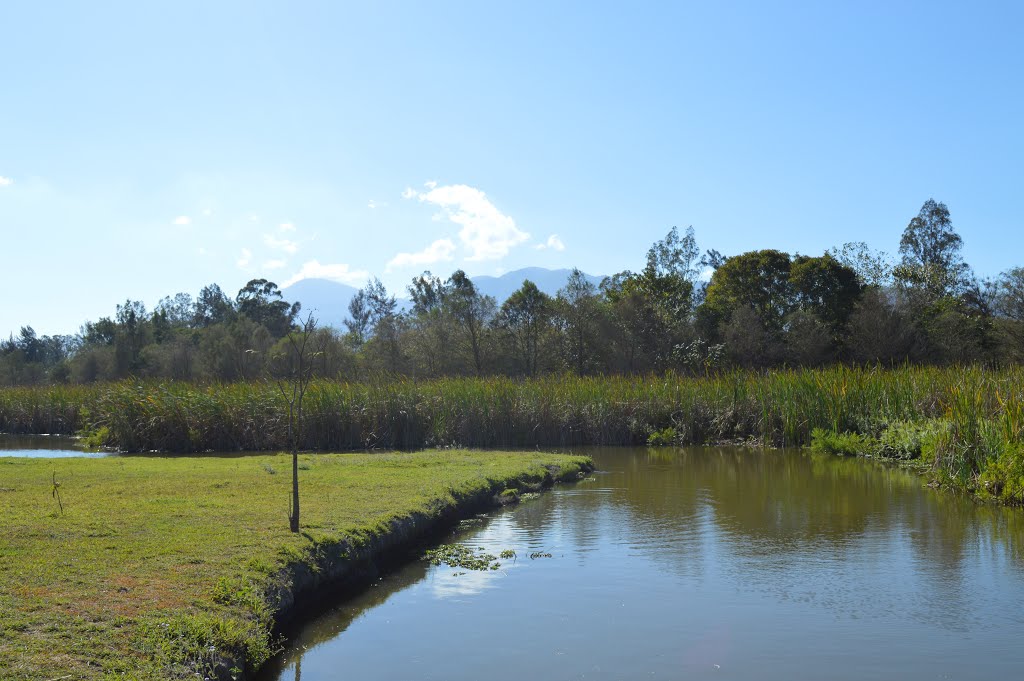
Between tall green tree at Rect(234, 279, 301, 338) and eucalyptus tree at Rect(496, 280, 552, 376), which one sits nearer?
eucalyptus tree at Rect(496, 280, 552, 376)

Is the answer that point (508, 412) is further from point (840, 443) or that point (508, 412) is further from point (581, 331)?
point (581, 331)

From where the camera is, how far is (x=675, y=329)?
44781mm

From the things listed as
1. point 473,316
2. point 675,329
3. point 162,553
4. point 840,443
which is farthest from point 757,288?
point 162,553

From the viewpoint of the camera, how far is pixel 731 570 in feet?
32.9

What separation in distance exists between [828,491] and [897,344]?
2711 centimetres

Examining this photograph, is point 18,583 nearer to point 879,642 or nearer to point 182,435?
point 879,642

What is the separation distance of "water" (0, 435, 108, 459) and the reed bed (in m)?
1.27

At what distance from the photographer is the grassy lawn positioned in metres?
5.90

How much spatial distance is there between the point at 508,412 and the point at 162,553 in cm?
1778

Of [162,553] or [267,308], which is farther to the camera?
[267,308]

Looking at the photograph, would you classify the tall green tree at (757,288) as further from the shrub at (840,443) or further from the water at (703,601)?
the water at (703,601)

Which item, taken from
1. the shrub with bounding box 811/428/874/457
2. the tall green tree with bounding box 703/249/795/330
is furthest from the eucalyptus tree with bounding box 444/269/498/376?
the shrub with bounding box 811/428/874/457

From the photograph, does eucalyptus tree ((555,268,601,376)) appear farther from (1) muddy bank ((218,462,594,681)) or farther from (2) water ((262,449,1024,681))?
(1) muddy bank ((218,462,594,681))

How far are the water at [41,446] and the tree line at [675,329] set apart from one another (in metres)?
8.82
